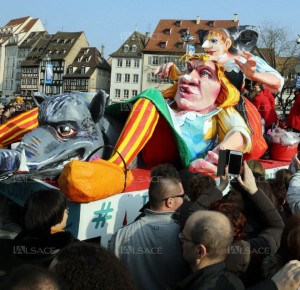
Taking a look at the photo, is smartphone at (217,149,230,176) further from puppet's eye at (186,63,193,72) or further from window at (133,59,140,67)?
window at (133,59,140,67)

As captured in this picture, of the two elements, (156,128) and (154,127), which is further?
(156,128)

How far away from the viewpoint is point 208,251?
214cm

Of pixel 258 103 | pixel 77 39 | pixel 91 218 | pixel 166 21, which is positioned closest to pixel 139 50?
pixel 166 21

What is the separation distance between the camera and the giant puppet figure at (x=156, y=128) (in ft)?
16.9

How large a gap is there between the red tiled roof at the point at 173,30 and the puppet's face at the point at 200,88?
49.8 metres

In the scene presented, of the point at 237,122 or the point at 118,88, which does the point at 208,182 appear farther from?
the point at 118,88

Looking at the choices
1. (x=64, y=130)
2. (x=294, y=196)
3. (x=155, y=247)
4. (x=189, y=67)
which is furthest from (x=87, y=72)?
(x=155, y=247)

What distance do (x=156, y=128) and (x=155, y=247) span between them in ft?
11.9

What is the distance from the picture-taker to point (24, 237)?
272cm

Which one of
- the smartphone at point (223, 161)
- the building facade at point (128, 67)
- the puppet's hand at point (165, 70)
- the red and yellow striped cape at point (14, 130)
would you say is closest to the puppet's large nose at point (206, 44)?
the puppet's hand at point (165, 70)

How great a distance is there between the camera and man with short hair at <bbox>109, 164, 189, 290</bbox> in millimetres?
2607

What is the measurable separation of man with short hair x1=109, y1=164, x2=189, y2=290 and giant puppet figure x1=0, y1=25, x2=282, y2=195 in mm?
2329

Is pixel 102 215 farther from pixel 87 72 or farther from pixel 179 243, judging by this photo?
pixel 87 72

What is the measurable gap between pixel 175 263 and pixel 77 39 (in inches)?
2615
